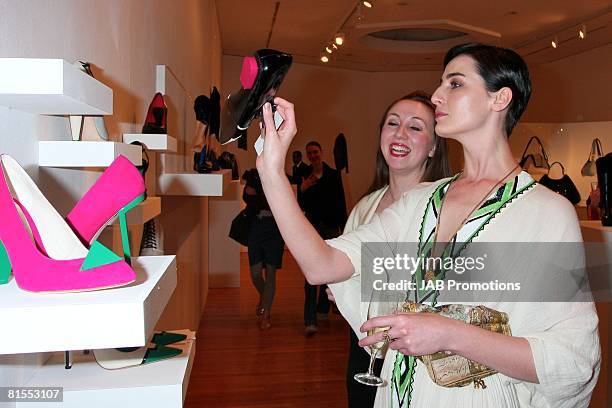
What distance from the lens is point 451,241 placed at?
1.38 metres

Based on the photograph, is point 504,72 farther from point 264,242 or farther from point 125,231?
point 264,242

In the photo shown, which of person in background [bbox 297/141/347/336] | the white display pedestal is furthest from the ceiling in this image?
person in background [bbox 297/141/347/336]

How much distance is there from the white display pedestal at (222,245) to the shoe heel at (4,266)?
263 inches

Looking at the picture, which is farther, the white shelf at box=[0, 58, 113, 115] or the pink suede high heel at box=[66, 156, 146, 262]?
the pink suede high heel at box=[66, 156, 146, 262]

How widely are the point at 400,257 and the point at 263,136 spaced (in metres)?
0.54

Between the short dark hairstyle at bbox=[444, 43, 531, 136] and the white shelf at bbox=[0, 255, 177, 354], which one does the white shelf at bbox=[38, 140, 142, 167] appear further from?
the short dark hairstyle at bbox=[444, 43, 531, 136]

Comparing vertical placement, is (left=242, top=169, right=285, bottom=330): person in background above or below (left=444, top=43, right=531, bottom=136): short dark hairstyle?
below

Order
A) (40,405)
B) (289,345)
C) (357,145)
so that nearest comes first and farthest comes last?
(40,405) < (289,345) < (357,145)

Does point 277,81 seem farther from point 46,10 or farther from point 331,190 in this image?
point 331,190

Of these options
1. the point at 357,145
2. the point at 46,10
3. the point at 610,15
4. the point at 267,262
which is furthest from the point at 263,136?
the point at 357,145

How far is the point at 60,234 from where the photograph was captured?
2.90 ft

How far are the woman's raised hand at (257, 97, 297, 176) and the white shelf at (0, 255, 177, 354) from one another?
20.0 inches

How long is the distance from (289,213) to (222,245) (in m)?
6.65

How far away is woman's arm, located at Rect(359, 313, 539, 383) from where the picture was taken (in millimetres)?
1180
